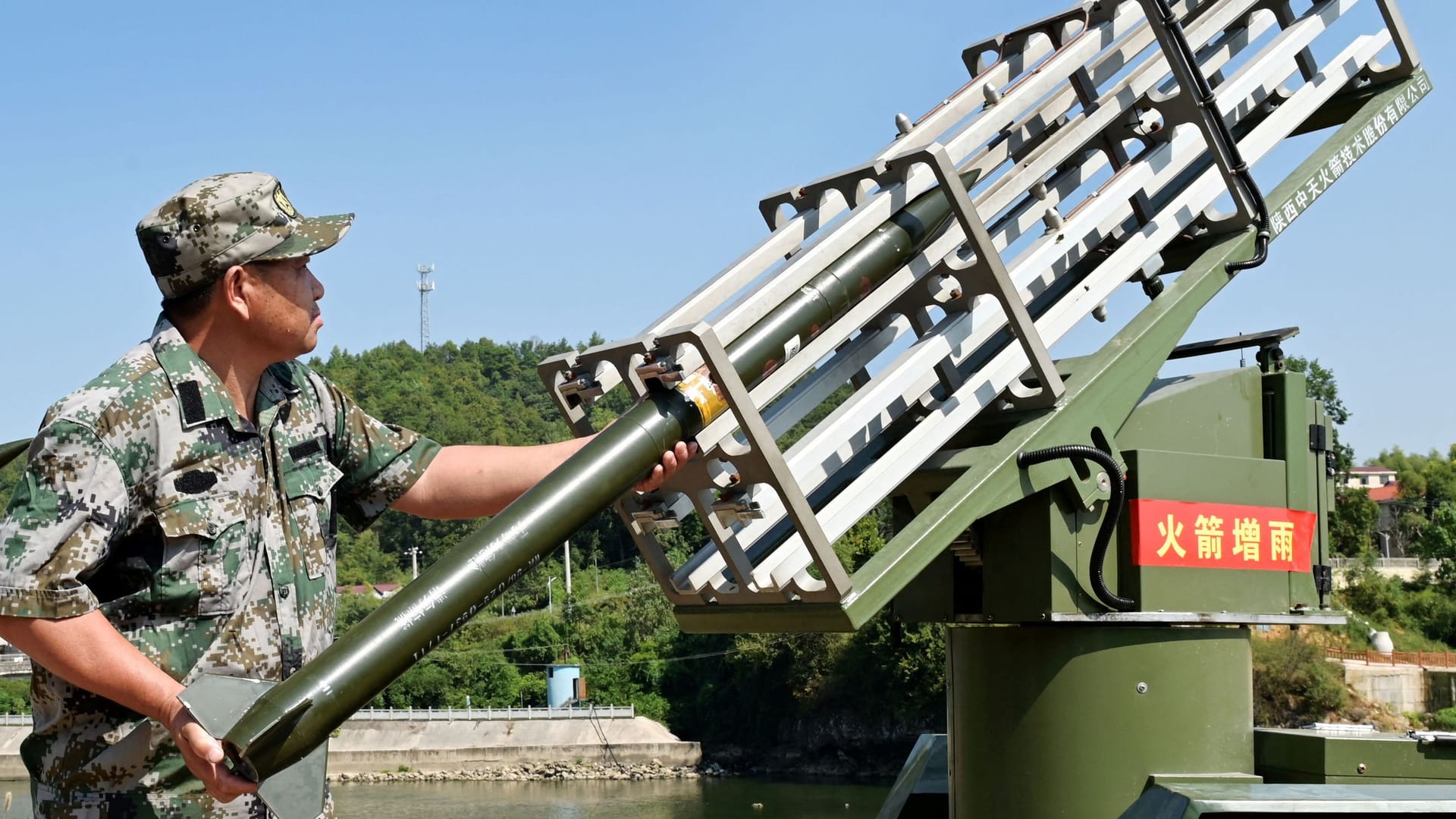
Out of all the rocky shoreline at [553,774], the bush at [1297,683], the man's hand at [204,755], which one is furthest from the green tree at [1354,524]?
the man's hand at [204,755]

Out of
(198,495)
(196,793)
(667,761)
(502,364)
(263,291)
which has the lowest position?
(667,761)

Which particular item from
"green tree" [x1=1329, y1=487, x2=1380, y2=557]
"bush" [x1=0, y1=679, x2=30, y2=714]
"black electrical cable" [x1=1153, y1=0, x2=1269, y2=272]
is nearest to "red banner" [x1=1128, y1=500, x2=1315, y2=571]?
"black electrical cable" [x1=1153, y1=0, x2=1269, y2=272]

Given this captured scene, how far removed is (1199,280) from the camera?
5918 millimetres

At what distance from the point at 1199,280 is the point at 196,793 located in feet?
13.6

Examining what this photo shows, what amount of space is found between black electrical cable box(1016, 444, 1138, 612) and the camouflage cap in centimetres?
282

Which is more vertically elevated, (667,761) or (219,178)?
(219,178)

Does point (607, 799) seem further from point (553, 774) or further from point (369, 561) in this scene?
point (369, 561)

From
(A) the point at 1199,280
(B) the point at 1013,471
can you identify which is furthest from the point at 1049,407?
(A) the point at 1199,280

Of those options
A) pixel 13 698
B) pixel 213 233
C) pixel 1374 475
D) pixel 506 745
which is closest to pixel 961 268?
pixel 213 233

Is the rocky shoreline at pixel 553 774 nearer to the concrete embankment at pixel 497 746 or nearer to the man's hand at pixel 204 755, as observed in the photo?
the concrete embankment at pixel 497 746

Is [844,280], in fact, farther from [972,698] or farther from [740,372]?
[972,698]

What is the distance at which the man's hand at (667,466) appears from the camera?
441 cm

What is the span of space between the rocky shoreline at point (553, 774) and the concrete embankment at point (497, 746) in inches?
8.5

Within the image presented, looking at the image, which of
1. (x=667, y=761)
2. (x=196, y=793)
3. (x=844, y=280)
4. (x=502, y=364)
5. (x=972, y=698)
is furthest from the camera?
(x=502, y=364)
